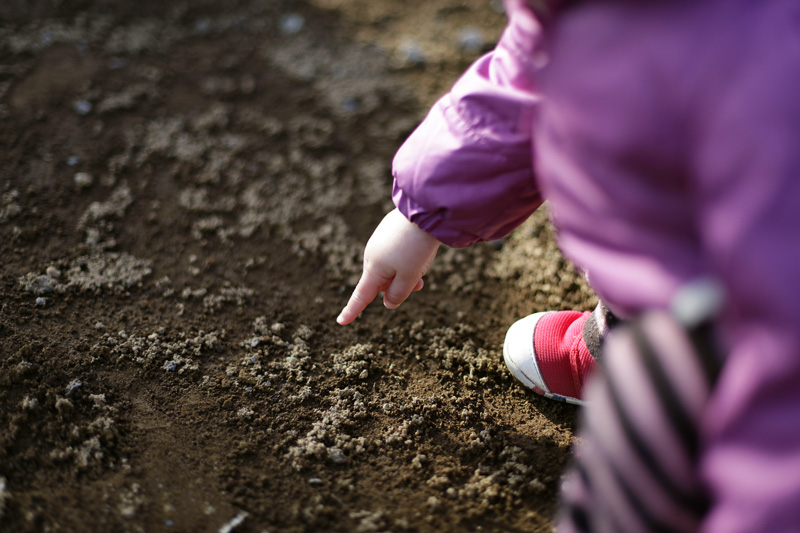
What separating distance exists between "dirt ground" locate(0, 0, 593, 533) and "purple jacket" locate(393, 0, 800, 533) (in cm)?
49

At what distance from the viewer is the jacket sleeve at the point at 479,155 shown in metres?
0.80

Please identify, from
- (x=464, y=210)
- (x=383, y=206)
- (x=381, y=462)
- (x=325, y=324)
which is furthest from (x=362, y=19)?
(x=381, y=462)

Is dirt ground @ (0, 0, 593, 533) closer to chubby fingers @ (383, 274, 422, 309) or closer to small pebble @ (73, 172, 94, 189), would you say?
small pebble @ (73, 172, 94, 189)

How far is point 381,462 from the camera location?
1027mm

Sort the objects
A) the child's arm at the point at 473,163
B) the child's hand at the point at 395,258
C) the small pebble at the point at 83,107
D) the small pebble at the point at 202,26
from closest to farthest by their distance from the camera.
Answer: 1. the child's arm at the point at 473,163
2. the child's hand at the point at 395,258
3. the small pebble at the point at 83,107
4. the small pebble at the point at 202,26

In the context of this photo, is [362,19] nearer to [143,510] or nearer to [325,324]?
[325,324]

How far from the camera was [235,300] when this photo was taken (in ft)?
4.09

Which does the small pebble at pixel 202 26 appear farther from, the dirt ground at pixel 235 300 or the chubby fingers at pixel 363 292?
the chubby fingers at pixel 363 292

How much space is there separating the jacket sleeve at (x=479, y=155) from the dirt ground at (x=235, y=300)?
0.40 metres

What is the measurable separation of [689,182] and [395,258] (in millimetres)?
466

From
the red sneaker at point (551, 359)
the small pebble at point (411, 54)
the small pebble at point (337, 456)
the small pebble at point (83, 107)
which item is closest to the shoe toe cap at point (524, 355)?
the red sneaker at point (551, 359)

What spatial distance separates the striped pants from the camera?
2.03 feet

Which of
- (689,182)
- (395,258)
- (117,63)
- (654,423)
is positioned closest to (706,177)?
(689,182)

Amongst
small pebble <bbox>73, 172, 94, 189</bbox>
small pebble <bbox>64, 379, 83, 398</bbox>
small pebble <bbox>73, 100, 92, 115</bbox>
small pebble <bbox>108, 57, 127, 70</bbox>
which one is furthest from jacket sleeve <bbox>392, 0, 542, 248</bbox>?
small pebble <bbox>108, 57, 127, 70</bbox>
